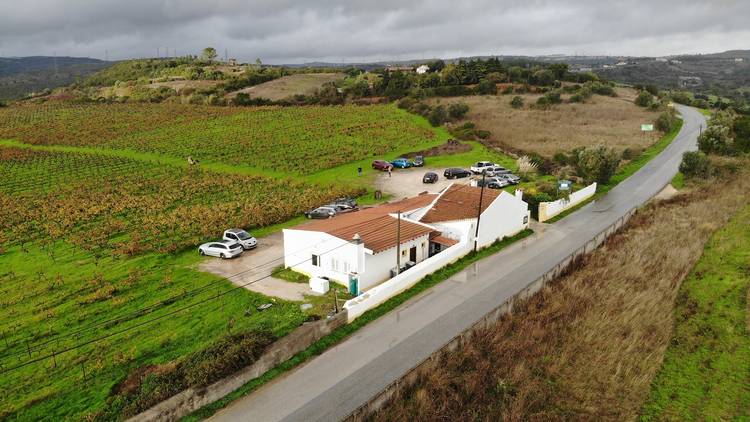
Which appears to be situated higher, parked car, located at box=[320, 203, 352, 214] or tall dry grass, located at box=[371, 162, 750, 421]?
parked car, located at box=[320, 203, 352, 214]

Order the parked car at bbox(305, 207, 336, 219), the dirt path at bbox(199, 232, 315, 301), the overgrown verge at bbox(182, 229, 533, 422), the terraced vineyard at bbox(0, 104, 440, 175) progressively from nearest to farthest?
the overgrown verge at bbox(182, 229, 533, 422) → the dirt path at bbox(199, 232, 315, 301) → the parked car at bbox(305, 207, 336, 219) → the terraced vineyard at bbox(0, 104, 440, 175)

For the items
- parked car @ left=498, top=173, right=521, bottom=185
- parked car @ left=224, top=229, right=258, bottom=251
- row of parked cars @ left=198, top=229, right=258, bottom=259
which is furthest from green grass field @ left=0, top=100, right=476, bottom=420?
parked car @ left=498, top=173, right=521, bottom=185

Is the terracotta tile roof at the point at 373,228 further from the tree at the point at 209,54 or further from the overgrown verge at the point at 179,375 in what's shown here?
the tree at the point at 209,54

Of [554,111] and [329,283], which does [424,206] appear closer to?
[329,283]

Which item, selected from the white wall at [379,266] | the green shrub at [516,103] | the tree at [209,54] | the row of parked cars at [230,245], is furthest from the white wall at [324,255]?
the tree at [209,54]

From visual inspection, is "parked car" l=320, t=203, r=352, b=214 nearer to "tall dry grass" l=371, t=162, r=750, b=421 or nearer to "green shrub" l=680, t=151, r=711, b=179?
"tall dry grass" l=371, t=162, r=750, b=421

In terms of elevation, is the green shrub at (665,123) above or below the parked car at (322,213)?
above

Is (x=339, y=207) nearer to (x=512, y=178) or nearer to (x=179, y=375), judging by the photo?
(x=512, y=178)
